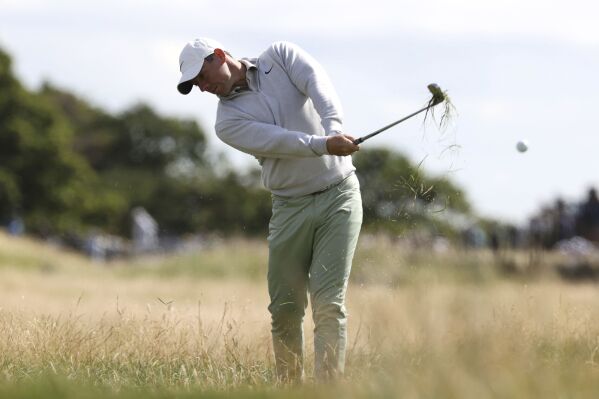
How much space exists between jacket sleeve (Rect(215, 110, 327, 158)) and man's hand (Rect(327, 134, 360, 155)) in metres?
0.05

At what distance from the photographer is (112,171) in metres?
78.9

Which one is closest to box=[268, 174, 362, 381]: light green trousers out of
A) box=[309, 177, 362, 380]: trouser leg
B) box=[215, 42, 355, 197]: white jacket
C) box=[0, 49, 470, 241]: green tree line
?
box=[309, 177, 362, 380]: trouser leg

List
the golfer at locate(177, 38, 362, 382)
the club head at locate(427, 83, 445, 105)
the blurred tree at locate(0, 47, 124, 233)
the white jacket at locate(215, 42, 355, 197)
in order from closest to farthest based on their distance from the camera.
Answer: the golfer at locate(177, 38, 362, 382) < the white jacket at locate(215, 42, 355, 197) < the club head at locate(427, 83, 445, 105) < the blurred tree at locate(0, 47, 124, 233)

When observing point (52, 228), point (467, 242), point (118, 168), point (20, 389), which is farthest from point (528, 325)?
point (118, 168)

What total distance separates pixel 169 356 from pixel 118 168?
72.5 meters

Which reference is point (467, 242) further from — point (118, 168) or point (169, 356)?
point (118, 168)

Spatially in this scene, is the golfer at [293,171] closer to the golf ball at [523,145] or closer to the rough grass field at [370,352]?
the rough grass field at [370,352]

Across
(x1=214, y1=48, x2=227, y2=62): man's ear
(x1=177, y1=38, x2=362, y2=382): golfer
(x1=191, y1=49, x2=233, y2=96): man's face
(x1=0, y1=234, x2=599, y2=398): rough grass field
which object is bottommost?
(x1=0, y1=234, x2=599, y2=398): rough grass field

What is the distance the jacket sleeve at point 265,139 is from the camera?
727cm

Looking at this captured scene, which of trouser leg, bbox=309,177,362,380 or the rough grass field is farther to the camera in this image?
trouser leg, bbox=309,177,362,380

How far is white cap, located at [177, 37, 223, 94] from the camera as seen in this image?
7.49m

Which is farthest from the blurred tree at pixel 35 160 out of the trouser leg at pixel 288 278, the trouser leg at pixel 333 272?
the trouser leg at pixel 333 272

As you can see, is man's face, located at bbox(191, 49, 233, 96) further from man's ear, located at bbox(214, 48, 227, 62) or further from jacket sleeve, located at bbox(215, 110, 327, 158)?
jacket sleeve, located at bbox(215, 110, 327, 158)

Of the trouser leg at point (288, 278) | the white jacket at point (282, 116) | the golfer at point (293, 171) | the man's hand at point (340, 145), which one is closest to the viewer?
the man's hand at point (340, 145)
